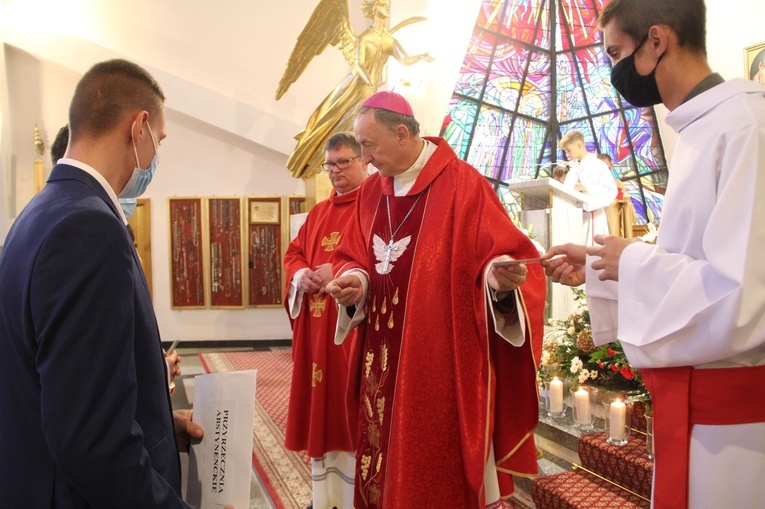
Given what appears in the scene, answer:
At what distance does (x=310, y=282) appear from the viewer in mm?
3252

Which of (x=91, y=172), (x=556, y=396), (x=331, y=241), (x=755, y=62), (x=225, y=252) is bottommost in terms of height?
(x=556, y=396)

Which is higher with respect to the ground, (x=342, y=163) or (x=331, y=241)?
(x=342, y=163)

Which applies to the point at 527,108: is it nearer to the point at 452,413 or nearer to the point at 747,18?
the point at 747,18

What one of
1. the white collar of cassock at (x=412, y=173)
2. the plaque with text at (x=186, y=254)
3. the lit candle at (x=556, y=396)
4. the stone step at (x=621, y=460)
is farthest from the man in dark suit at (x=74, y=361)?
the plaque with text at (x=186, y=254)

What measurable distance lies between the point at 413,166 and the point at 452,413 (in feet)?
3.47

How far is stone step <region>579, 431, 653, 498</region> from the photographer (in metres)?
3.17

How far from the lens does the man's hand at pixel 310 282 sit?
324cm

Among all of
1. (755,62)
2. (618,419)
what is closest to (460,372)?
(618,419)

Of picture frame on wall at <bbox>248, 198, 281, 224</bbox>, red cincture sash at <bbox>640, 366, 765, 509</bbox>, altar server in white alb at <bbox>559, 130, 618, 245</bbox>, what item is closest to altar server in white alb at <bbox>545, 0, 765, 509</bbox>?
red cincture sash at <bbox>640, 366, 765, 509</bbox>

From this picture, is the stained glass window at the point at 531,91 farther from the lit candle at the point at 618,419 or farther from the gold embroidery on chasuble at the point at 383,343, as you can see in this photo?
the gold embroidery on chasuble at the point at 383,343

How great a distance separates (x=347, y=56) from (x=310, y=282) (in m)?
5.37

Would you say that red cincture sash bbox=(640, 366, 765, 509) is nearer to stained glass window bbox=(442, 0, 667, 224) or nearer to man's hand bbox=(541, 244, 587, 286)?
man's hand bbox=(541, 244, 587, 286)

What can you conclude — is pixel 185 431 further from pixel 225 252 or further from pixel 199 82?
pixel 199 82

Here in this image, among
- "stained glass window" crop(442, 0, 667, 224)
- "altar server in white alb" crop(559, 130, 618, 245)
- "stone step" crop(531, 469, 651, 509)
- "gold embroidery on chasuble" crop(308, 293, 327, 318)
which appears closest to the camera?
"stone step" crop(531, 469, 651, 509)
